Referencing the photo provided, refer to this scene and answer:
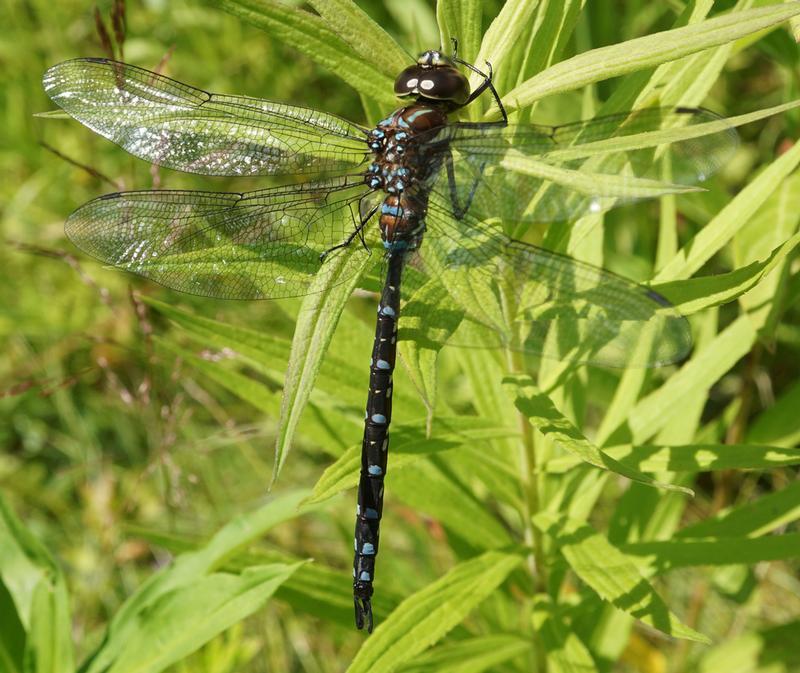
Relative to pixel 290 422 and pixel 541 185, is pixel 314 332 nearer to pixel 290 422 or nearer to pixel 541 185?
pixel 290 422

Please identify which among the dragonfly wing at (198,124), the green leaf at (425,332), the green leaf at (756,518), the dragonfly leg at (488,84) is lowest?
the green leaf at (756,518)

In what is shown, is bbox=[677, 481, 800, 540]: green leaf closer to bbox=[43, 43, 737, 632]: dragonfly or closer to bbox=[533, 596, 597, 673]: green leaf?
bbox=[533, 596, 597, 673]: green leaf

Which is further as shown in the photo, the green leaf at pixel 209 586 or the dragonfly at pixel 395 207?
the green leaf at pixel 209 586

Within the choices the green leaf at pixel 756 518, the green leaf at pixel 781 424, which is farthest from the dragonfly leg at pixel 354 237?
the green leaf at pixel 781 424

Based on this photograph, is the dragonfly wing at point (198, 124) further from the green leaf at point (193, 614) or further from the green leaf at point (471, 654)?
the green leaf at point (471, 654)

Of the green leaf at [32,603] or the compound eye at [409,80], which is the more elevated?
the compound eye at [409,80]

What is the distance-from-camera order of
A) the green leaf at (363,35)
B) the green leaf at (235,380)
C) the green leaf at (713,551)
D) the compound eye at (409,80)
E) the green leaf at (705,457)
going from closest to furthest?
the green leaf at (363,35) < the compound eye at (409,80) < the green leaf at (705,457) < the green leaf at (713,551) < the green leaf at (235,380)

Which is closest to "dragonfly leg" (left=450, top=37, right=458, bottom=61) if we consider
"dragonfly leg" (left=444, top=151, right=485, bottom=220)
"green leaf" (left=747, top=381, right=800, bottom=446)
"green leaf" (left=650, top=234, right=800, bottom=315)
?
"dragonfly leg" (left=444, top=151, right=485, bottom=220)

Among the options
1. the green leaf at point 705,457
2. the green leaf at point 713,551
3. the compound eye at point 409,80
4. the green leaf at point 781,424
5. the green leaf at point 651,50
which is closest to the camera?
the green leaf at point 651,50

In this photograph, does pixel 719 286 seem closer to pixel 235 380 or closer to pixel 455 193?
pixel 455 193
